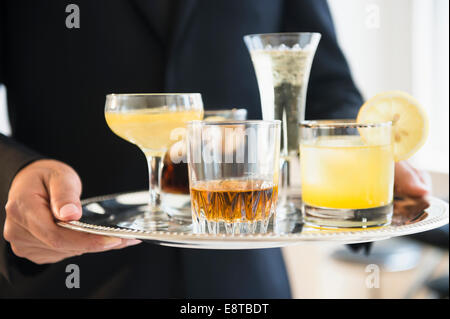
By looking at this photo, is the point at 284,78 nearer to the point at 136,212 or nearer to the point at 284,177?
the point at 284,177

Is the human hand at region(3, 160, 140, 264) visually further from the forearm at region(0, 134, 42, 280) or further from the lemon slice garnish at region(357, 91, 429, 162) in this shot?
the lemon slice garnish at region(357, 91, 429, 162)

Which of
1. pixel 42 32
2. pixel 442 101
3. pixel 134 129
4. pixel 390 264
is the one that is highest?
pixel 42 32

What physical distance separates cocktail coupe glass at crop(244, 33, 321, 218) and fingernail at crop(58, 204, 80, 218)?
14.7 inches

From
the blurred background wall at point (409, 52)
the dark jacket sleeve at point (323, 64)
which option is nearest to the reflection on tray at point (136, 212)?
the dark jacket sleeve at point (323, 64)

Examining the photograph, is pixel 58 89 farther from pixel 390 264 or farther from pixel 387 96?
pixel 390 264

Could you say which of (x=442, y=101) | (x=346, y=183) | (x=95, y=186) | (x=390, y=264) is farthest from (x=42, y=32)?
(x=442, y=101)

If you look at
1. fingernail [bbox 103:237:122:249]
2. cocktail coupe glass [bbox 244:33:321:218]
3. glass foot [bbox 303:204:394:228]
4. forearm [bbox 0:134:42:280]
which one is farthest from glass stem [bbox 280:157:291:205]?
forearm [bbox 0:134:42:280]

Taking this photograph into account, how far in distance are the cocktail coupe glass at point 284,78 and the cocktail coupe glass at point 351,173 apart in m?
0.12

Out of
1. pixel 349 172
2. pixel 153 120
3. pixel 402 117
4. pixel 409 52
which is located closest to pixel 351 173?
pixel 349 172

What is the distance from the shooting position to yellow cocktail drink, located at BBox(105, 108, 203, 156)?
95cm

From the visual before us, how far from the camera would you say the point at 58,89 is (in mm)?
1320

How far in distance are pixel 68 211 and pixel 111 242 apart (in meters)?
0.09

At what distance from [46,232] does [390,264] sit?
2182mm

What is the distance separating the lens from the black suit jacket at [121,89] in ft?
4.20
